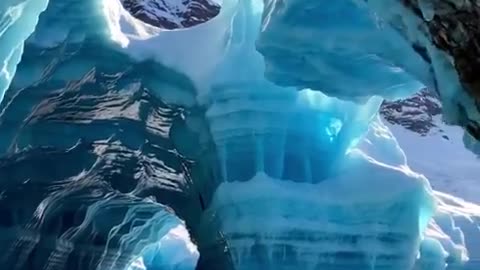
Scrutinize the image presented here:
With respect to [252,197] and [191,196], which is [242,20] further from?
[191,196]

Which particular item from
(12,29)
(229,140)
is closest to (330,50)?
(229,140)

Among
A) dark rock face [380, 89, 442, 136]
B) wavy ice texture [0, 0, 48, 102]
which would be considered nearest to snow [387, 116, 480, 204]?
dark rock face [380, 89, 442, 136]

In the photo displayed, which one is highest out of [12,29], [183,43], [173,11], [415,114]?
[12,29]

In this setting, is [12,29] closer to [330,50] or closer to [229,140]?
[330,50]

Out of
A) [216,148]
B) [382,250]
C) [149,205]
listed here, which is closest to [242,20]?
[216,148]

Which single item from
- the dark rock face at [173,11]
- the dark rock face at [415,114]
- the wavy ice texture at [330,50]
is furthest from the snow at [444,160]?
the wavy ice texture at [330,50]

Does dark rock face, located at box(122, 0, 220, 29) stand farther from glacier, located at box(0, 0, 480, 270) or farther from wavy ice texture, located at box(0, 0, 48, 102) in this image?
wavy ice texture, located at box(0, 0, 48, 102)
